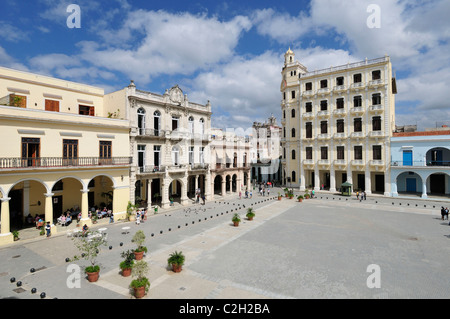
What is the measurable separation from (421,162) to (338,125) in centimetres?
1260

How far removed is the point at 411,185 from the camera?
38.8m

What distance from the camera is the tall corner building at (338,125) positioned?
123 ft

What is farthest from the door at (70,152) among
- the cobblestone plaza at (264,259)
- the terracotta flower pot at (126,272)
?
the terracotta flower pot at (126,272)

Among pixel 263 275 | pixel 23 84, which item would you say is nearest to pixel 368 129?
pixel 263 275

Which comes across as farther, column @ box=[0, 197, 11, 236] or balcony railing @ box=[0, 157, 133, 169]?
balcony railing @ box=[0, 157, 133, 169]

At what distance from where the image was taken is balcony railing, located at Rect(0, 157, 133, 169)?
17.8 m

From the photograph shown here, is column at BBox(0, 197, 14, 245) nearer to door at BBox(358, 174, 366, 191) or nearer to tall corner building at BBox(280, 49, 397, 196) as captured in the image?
tall corner building at BBox(280, 49, 397, 196)

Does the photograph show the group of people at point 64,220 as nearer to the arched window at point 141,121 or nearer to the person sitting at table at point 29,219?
Answer: the person sitting at table at point 29,219

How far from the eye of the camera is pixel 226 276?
1211 cm

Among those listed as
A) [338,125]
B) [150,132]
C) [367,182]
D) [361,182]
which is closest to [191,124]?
[150,132]

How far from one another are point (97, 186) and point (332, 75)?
39.5 metres

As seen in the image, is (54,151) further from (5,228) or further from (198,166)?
(198,166)

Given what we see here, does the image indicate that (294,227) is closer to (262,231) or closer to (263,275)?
(262,231)

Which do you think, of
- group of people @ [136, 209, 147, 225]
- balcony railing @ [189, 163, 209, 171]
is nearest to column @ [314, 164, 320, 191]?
balcony railing @ [189, 163, 209, 171]
